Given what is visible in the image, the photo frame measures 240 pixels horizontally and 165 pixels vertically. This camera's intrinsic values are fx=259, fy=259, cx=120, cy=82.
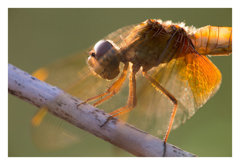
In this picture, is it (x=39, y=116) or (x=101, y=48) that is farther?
(x=101, y=48)

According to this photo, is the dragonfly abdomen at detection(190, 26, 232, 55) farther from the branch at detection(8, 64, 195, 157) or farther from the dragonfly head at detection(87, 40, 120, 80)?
the branch at detection(8, 64, 195, 157)

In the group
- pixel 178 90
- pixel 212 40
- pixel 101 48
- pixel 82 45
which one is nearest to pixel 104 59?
pixel 101 48

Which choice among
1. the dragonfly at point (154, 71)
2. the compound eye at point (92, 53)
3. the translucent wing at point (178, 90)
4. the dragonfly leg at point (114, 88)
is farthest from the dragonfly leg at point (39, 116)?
the translucent wing at point (178, 90)

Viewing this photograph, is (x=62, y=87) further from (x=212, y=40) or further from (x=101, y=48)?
(x=212, y=40)

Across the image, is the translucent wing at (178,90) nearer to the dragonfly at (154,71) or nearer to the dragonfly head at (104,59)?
the dragonfly at (154,71)

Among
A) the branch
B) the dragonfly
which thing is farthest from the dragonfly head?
the branch

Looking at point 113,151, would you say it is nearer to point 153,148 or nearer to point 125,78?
point 153,148
